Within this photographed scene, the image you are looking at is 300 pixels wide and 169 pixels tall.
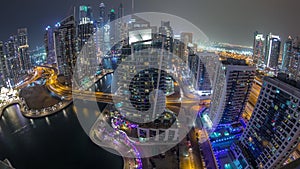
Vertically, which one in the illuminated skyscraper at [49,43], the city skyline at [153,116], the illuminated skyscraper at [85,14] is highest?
the illuminated skyscraper at [85,14]

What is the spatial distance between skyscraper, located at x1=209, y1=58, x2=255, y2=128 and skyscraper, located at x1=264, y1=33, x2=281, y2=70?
7.88 m

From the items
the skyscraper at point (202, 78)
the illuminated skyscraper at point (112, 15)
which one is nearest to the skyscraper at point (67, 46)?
the illuminated skyscraper at point (112, 15)

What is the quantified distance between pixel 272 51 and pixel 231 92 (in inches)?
342

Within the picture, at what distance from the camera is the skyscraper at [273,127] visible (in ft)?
10.9

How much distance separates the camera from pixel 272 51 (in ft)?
37.4

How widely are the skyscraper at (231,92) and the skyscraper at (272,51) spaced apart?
25.9ft

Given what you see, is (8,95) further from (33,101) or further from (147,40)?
(147,40)

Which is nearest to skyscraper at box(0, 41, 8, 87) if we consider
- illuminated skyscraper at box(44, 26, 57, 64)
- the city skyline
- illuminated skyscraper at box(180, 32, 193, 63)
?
the city skyline

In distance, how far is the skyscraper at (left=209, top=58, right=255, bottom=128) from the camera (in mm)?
5141

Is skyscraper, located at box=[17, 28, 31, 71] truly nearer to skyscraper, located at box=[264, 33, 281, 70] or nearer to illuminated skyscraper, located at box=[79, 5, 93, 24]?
illuminated skyscraper, located at box=[79, 5, 93, 24]

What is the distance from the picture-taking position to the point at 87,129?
20.2ft

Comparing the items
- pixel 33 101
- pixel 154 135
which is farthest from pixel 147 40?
pixel 33 101

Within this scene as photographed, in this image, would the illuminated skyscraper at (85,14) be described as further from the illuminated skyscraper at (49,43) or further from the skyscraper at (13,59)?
the skyscraper at (13,59)

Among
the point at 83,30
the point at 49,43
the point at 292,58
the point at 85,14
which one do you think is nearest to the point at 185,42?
the point at 292,58
